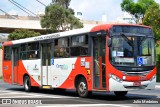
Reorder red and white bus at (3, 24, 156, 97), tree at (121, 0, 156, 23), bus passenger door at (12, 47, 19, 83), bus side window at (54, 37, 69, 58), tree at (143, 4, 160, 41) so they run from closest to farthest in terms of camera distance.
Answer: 1. red and white bus at (3, 24, 156, 97)
2. bus side window at (54, 37, 69, 58)
3. bus passenger door at (12, 47, 19, 83)
4. tree at (143, 4, 160, 41)
5. tree at (121, 0, 156, 23)

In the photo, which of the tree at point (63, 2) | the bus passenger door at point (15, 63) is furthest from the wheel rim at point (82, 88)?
the tree at point (63, 2)

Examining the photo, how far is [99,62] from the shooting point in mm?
16469

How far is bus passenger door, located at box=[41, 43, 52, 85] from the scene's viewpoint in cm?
2040

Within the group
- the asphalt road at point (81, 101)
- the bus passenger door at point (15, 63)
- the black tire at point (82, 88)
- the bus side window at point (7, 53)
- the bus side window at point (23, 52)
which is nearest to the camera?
the asphalt road at point (81, 101)

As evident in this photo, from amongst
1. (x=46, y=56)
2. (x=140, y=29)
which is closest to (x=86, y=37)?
(x=140, y=29)

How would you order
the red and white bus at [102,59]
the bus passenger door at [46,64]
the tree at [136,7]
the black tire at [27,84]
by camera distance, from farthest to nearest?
the tree at [136,7]
the black tire at [27,84]
the bus passenger door at [46,64]
the red and white bus at [102,59]

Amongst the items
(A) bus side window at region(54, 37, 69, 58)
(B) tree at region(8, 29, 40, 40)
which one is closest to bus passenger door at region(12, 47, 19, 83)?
(A) bus side window at region(54, 37, 69, 58)

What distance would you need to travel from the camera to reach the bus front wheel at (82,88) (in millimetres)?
17297

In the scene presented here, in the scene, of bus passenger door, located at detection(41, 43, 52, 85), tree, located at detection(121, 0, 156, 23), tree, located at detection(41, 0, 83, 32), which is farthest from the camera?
tree, located at detection(41, 0, 83, 32)

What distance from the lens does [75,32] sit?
18.2m

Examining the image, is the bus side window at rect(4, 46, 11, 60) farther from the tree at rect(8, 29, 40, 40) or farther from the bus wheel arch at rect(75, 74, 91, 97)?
the tree at rect(8, 29, 40, 40)

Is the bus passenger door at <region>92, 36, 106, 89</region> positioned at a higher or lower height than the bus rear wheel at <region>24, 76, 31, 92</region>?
higher

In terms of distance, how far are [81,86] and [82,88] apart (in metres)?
0.11

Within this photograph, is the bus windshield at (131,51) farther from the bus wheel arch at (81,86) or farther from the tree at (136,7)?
the tree at (136,7)
